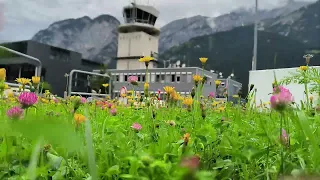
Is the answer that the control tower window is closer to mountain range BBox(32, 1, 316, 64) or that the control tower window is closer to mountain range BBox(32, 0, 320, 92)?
mountain range BBox(32, 0, 320, 92)

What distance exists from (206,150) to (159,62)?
2572 centimetres

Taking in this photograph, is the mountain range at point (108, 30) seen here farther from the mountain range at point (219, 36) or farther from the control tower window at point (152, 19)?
the control tower window at point (152, 19)

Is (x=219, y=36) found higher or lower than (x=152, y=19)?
higher

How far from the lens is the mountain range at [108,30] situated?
1951 inches

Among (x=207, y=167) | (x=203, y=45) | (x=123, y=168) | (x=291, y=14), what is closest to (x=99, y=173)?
(x=123, y=168)

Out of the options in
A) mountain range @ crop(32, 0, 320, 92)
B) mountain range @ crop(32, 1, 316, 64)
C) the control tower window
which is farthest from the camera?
mountain range @ crop(32, 1, 316, 64)

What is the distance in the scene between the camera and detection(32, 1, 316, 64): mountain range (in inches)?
1951

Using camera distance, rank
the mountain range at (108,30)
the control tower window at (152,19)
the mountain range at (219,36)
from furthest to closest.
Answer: the mountain range at (108,30), the mountain range at (219,36), the control tower window at (152,19)

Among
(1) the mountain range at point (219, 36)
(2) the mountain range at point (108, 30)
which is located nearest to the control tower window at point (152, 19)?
(1) the mountain range at point (219, 36)

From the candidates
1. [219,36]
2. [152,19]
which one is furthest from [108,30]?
[152,19]

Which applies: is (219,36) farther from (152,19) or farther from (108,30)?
(152,19)

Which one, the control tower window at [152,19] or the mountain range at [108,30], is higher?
the mountain range at [108,30]

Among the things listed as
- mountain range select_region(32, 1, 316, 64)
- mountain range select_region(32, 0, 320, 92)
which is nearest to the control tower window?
mountain range select_region(32, 0, 320, 92)

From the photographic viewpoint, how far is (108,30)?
177 feet
